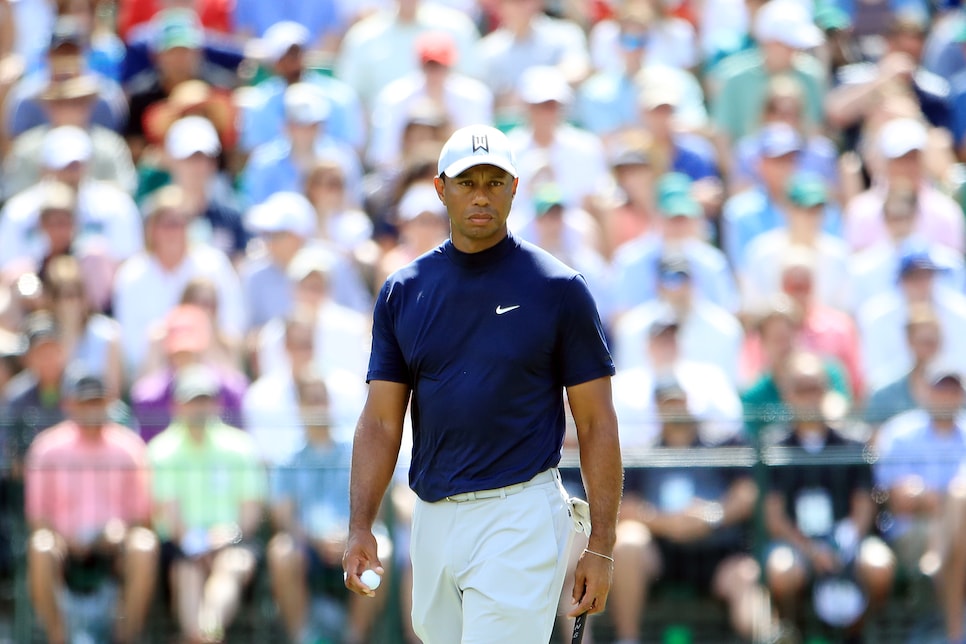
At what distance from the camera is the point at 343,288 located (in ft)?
37.7

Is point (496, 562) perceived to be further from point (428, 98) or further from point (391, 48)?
point (391, 48)

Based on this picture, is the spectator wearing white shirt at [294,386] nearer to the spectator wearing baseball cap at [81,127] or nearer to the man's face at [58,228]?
the man's face at [58,228]

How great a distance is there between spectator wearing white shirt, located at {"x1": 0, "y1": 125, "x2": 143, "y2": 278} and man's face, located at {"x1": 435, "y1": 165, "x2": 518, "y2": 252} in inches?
262

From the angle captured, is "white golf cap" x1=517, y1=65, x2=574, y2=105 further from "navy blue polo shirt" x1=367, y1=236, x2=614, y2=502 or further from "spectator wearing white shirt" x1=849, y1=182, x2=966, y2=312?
"navy blue polo shirt" x1=367, y1=236, x2=614, y2=502

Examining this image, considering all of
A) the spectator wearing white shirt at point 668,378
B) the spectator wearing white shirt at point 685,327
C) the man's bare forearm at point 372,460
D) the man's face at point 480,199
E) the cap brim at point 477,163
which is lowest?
the man's bare forearm at point 372,460

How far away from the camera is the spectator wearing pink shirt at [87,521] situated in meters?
9.62

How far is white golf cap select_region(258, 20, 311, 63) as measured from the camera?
13.1m

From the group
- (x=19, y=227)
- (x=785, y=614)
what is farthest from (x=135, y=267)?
(x=785, y=614)

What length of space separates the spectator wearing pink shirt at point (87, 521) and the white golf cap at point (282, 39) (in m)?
4.25

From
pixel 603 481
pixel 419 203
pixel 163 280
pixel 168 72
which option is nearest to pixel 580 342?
pixel 603 481

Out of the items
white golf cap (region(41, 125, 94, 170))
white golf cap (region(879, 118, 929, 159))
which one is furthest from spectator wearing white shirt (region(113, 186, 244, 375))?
white golf cap (region(879, 118, 929, 159))

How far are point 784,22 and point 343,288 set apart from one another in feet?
15.0

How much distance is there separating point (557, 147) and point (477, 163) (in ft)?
24.1

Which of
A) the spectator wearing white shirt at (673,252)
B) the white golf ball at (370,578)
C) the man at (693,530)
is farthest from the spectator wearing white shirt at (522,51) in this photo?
the white golf ball at (370,578)
